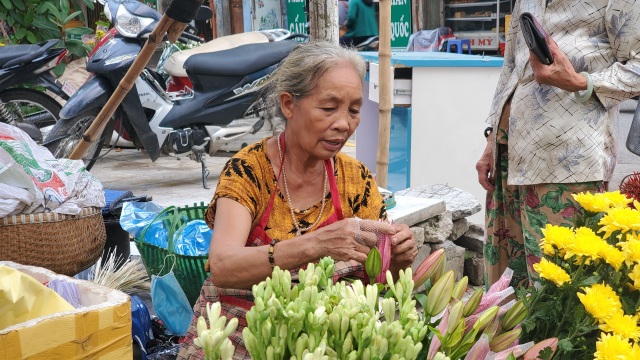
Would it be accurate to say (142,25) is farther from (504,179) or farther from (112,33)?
(504,179)

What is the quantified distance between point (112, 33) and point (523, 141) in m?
4.49

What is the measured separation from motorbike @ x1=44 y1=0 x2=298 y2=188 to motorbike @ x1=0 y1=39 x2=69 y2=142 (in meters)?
0.47

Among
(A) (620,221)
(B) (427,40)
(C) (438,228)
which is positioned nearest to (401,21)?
(B) (427,40)

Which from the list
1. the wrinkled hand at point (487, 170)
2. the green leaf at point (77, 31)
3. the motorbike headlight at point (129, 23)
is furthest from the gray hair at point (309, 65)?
the green leaf at point (77, 31)

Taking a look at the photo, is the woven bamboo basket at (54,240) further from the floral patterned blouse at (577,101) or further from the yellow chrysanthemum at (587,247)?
the yellow chrysanthemum at (587,247)

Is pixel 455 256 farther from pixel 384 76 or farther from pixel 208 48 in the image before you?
Result: pixel 208 48

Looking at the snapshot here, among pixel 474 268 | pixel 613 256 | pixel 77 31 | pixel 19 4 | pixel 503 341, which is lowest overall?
pixel 474 268

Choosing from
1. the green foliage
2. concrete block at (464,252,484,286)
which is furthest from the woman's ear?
the green foliage

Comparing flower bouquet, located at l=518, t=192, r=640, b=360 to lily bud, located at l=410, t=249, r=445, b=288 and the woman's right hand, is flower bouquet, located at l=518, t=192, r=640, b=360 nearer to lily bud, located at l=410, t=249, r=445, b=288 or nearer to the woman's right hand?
lily bud, located at l=410, t=249, r=445, b=288

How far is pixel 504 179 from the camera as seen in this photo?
2.53 meters

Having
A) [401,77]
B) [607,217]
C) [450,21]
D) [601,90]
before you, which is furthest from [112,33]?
[450,21]

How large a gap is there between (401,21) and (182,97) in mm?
7177

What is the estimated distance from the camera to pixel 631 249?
3.81ft

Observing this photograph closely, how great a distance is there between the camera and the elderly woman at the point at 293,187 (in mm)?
1783
